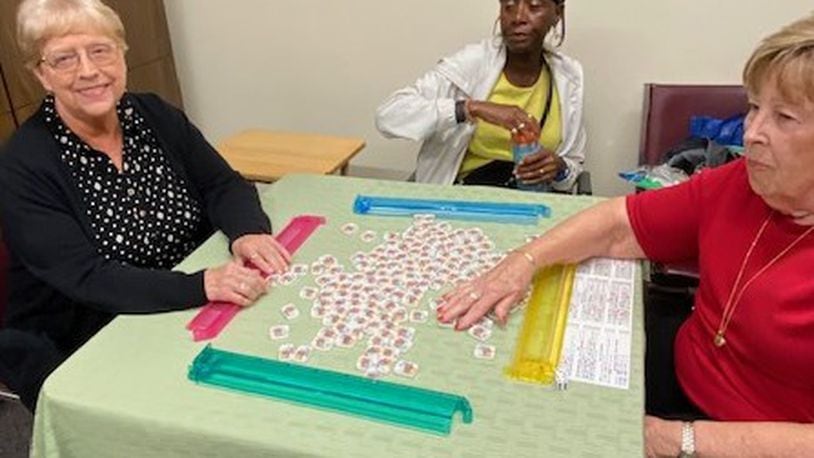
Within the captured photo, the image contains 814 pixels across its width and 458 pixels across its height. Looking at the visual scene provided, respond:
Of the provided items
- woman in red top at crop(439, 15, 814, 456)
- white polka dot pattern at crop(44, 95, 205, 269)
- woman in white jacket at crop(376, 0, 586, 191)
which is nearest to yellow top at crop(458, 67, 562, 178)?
woman in white jacket at crop(376, 0, 586, 191)

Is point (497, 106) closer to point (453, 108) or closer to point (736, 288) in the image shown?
point (453, 108)

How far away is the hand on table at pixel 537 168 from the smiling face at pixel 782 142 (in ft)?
3.09

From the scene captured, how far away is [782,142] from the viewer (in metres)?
1.12

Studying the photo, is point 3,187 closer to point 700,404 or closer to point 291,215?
point 291,215

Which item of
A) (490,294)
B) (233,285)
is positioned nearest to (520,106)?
(490,294)

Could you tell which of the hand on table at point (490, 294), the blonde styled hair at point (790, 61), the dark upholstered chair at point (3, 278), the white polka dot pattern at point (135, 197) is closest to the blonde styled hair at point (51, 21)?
the white polka dot pattern at point (135, 197)

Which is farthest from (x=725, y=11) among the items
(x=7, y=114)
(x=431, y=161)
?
(x=7, y=114)

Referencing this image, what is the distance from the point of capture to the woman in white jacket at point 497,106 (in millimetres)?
2180

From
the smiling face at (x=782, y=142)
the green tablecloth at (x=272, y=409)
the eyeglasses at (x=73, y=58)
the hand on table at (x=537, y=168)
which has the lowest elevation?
the hand on table at (x=537, y=168)

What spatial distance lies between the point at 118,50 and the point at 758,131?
130 cm

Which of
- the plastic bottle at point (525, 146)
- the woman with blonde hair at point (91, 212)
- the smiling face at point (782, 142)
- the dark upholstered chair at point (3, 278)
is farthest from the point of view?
the plastic bottle at point (525, 146)

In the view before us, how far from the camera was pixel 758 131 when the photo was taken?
1.14 meters

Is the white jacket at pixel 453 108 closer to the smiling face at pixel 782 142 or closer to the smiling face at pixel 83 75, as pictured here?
the smiling face at pixel 83 75

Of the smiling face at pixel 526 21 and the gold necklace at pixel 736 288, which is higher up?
the smiling face at pixel 526 21
